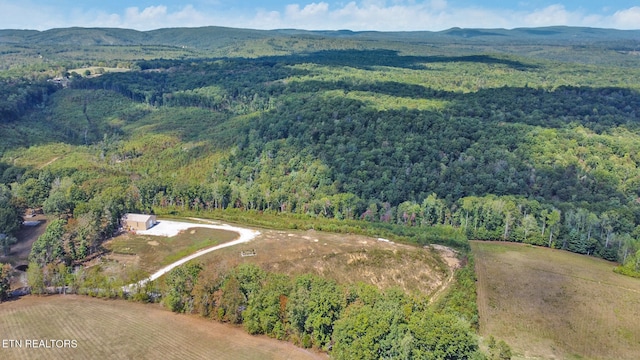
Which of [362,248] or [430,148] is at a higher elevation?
[430,148]

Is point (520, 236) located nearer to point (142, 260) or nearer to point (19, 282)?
point (142, 260)

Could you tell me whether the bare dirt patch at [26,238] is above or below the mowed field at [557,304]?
above

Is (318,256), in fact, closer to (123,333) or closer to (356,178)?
(123,333)

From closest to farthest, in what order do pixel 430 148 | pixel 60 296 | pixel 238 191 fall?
pixel 60 296, pixel 238 191, pixel 430 148

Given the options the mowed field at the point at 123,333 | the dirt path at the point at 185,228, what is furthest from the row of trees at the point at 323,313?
the dirt path at the point at 185,228

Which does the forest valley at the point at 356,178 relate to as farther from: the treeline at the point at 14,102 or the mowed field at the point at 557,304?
the mowed field at the point at 557,304

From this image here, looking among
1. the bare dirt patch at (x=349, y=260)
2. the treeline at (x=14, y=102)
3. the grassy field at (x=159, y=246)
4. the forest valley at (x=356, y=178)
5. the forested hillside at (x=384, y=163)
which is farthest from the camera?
the treeline at (x=14, y=102)

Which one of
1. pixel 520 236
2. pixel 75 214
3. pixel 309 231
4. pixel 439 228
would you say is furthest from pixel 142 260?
pixel 520 236
